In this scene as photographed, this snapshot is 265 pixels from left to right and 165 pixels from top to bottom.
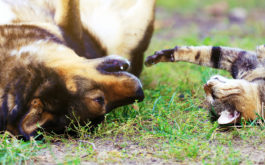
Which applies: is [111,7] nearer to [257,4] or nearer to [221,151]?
[221,151]

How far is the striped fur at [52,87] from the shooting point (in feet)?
8.70

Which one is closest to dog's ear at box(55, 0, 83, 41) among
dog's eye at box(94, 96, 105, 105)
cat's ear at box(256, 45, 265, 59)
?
dog's eye at box(94, 96, 105, 105)

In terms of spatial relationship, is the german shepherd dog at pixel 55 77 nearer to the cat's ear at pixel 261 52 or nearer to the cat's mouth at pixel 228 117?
the cat's mouth at pixel 228 117

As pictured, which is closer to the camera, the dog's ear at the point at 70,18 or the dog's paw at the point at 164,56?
the dog's ear at the point at 70,18

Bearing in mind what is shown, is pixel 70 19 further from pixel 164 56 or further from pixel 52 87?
pixel 164 56

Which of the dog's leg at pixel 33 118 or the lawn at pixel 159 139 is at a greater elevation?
the dog's leg at pixel 33 118

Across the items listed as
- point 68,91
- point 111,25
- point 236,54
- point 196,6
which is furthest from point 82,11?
point 196,6

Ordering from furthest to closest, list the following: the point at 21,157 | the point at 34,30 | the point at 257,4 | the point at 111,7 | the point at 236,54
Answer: the point at 257,4 < the point at 111,7 < the point at 236,54 < the point at 34,30 < the point at 21,157

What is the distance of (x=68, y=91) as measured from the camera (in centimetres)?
266

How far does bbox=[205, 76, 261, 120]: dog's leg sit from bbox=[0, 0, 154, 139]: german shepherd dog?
0.59 m

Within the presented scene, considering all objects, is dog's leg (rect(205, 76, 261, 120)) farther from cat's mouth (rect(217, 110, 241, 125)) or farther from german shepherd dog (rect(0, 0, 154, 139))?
german shepherd dog (rect(0, 0, 154, 139))

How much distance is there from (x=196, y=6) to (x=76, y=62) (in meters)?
6.40

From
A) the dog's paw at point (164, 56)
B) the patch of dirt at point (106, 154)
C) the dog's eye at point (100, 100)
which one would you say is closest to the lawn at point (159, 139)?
the patch of dirt at point (106, 154)

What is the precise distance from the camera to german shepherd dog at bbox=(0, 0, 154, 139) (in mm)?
2658
